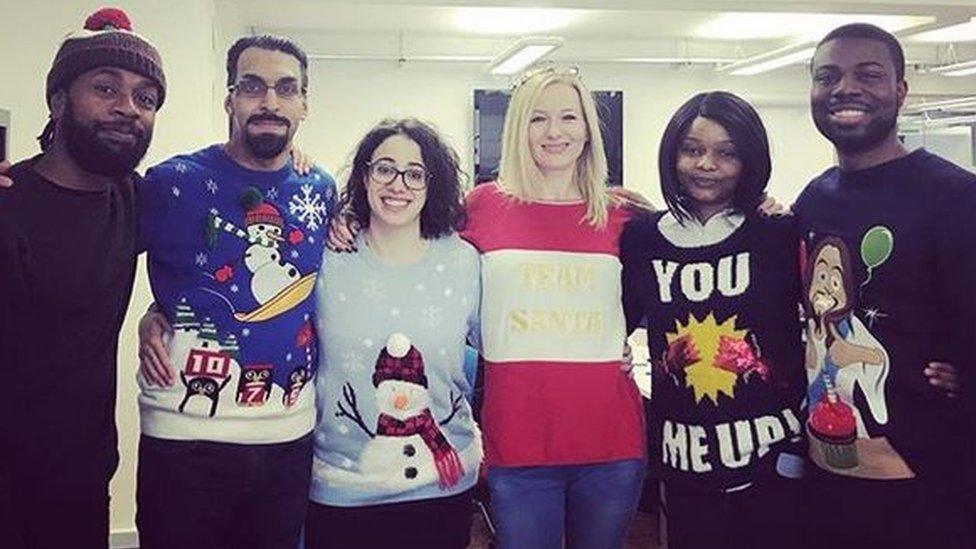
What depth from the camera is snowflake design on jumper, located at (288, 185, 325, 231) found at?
217cm

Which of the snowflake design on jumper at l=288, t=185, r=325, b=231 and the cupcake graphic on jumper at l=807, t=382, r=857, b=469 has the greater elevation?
the snowflake design on jumper at l=288, t=185, r=325, b=231

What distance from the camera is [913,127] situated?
9.64 m

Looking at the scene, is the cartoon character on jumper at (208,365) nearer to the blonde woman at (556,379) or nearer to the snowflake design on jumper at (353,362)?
the snowflake design on jumper at (353,362)

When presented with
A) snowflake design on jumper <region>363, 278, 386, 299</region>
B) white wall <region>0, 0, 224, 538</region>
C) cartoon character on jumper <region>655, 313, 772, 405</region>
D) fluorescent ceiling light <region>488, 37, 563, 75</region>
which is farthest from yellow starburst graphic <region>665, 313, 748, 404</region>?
fluorescent ceiling light <region>488, 37, 563, 75</region>

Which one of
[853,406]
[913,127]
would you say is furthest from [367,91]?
[853,406]

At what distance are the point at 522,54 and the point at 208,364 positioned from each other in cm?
517

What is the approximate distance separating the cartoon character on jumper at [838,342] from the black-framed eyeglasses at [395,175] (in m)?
0.94

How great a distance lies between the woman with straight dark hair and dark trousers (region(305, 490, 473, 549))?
1.81 feet

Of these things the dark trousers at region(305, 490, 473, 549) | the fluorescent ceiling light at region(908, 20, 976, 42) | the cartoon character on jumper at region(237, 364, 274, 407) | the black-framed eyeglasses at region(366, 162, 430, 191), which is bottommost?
the dark trousers at region(305, 490, 473, 549)

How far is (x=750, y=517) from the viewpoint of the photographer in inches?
82.3

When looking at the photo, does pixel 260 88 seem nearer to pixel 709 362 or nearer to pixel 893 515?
pixel 709 362

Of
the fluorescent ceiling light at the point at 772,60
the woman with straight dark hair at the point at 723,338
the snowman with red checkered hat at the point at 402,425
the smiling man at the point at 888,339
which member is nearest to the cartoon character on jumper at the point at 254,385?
the snowman with red checkered hat at the point at 402,425

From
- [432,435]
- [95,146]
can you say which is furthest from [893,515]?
[95,146]

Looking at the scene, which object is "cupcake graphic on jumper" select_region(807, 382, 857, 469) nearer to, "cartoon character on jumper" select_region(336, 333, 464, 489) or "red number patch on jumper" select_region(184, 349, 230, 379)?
"cartoon character on jumper" select_region(336, 333, 464, 489)
